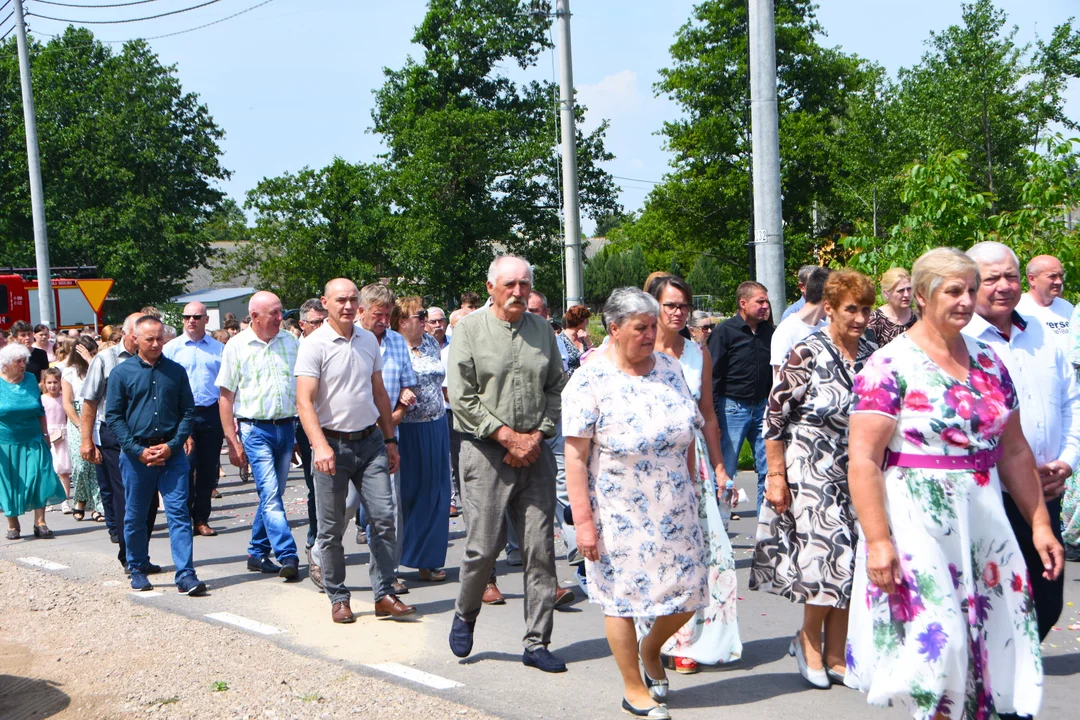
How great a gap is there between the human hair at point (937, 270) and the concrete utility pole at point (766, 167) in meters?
6.38

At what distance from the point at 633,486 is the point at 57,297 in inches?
1247

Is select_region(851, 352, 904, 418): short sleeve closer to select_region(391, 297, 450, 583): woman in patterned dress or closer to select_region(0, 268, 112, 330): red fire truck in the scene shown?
select_region(391, 297, 450, 583): woman in patterned dress

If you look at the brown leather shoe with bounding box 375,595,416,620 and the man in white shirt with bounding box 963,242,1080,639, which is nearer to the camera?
the man in white shirt with bounding box 963,242,1080,639

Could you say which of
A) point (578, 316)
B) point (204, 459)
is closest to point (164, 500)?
point (204, 459)

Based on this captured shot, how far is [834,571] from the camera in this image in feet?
17.1

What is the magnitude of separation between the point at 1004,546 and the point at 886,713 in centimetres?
127

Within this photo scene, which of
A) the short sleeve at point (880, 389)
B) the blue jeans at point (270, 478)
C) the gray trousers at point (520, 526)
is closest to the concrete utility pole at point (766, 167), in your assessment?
the blue jeans at point (270, 478)

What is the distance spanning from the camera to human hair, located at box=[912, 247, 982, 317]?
4.12m

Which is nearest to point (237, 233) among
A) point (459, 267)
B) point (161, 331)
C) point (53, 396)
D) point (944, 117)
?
point (459, 267)

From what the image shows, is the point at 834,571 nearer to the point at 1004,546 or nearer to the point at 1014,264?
the point at 1004,546

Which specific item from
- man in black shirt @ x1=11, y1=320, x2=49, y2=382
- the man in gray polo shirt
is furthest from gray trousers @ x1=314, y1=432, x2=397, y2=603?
man in black shirt @ x1=11, y1=320, x2=49, y2=382

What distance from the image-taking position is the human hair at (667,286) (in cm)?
612

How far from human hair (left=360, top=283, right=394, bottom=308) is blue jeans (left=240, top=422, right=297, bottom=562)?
1381mm

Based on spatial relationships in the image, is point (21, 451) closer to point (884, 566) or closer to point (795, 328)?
point (795, 328)
